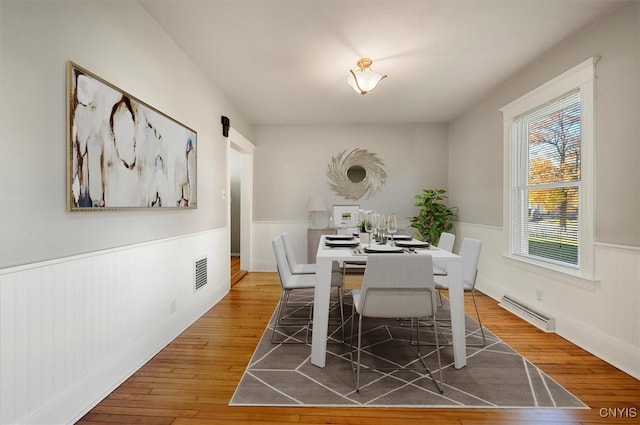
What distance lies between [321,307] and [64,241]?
151 centimetres

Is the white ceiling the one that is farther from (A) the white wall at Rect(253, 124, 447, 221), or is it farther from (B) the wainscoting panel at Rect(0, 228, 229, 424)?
(B) the wainscoting panel at Rect(0, 228, 229, 424)

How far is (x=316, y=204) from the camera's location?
5160 millimetres

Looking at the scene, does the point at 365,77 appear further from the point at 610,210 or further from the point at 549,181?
the point at 610,210

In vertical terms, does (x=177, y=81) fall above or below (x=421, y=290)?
above

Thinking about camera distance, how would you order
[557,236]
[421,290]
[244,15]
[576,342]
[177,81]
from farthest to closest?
[557,236] → [177,81] → [576,342] → [244,15] → [421,290]

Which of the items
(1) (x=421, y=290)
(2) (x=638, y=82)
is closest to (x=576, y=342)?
(1) (x=421, y=290)

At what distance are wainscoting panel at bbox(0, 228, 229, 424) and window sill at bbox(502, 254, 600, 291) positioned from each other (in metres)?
3.34

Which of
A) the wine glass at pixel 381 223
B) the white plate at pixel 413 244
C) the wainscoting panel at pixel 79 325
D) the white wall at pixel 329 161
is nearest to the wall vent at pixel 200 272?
the wainscoting panel at pixel 79 325

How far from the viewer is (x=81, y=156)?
5.56 ft

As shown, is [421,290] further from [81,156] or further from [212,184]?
[212,184]

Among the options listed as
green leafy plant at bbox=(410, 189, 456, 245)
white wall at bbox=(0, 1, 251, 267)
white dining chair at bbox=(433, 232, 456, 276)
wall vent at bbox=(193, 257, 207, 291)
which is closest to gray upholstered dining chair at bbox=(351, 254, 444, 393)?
white dining chair at bbox=(433, 232, 456, 276)

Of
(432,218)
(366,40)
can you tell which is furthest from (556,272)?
(366,40)

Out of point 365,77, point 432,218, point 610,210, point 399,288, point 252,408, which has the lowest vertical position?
point 252,408

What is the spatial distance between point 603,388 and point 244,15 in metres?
3.45
